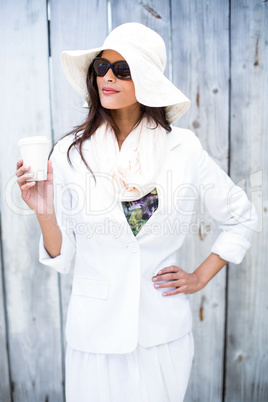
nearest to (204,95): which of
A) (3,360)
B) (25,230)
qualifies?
(25,230)

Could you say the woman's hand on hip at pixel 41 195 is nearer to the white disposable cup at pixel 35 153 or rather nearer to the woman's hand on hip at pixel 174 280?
the white disposable cup at pixel 35 153

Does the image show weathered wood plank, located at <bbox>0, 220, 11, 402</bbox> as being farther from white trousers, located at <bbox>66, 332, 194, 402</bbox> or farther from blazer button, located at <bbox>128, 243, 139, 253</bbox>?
blazer button, located at <bbox>128, 243, 139, 253</bbox>

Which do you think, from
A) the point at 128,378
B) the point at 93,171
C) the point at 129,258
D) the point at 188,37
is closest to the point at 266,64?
the point at 188,37

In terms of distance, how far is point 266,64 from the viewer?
Answer: 6.04 ft

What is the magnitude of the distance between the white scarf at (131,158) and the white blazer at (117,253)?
4 cm

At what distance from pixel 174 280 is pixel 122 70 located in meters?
0.82

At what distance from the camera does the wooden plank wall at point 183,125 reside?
1.75 meters

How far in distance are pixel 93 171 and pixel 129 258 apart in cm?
35

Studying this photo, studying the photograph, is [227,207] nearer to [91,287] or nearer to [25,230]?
[91,287]

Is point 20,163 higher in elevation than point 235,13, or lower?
lower

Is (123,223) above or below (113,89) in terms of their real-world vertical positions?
below

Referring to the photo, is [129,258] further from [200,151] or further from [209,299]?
[209,299]

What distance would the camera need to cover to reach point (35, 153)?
109 centimetres

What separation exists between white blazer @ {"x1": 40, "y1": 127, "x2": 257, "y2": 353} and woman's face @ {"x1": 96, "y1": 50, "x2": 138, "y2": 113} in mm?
177
